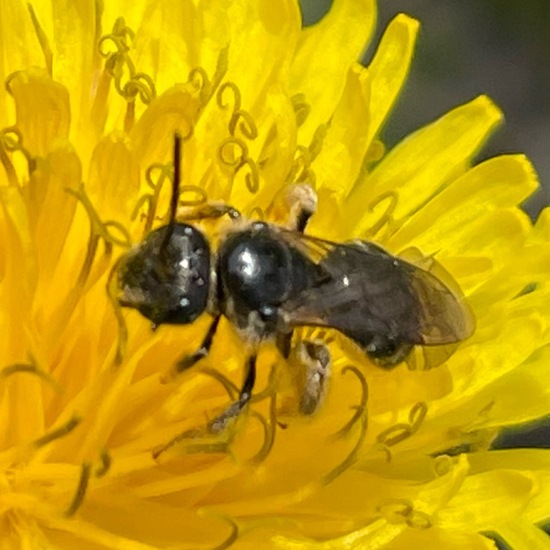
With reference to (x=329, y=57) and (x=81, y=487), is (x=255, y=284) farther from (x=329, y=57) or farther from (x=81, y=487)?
(x=329, y=57)

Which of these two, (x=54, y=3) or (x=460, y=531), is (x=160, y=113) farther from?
(x=460, y=531)

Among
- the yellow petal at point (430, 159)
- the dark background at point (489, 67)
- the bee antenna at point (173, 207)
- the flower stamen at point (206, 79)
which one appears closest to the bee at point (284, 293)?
the bee antenna at point (173, 207)

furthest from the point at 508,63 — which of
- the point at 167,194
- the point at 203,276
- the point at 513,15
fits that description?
the point at 203,276

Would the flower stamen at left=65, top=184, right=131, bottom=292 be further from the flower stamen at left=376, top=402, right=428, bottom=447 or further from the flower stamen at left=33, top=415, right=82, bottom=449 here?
the flower stamen at left=376, top=402, right=428, bottom=447

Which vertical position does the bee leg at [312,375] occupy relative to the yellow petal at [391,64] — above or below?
below

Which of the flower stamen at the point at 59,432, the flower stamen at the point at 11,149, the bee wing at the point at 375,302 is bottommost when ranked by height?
the flower stamen at the point at 59,432

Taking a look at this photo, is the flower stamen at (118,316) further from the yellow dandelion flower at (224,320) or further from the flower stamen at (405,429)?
the flower stamen at (405,429)

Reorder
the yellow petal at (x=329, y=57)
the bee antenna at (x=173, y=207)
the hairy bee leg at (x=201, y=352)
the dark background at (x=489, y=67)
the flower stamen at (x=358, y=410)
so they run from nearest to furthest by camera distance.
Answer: the bee antenna at (x=173, y=207) → the hairy bee leg at (x=201, y=352) → the flower stamen at (x=358, y=410) → the yellow petal at (x=329, y=57) → the dark background at (x=489, y=67)
